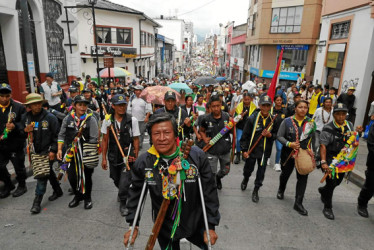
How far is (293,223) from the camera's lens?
4.10m

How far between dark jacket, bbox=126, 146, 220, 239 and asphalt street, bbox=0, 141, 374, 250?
1.32 m

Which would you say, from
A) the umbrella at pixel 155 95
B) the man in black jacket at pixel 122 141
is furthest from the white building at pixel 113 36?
the man in black jacket at pixel 122 141

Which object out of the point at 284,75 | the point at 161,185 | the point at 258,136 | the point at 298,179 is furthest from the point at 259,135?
the point at 284,75

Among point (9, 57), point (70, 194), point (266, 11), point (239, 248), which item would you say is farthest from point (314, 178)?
point (266, 11)

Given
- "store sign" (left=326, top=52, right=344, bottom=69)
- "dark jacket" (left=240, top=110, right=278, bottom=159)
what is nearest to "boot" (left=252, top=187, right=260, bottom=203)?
"dark jacket" (left=240, top=110, right=278, bottom=159)

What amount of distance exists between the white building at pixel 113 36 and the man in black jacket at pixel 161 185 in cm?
2229

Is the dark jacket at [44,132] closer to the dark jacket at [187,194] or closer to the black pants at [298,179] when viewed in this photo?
the dark jacket at [187,194]

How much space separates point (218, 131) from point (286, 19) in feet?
81.5

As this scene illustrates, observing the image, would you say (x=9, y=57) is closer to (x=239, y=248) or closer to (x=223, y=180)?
(x=223, y=180)

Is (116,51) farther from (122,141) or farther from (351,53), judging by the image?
(122,141)

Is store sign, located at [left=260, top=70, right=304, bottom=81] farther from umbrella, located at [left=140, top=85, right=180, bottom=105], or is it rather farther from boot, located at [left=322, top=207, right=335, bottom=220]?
boot, located at [left=322, top=207, right=335, bottom=220]

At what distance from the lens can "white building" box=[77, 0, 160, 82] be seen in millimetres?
23594

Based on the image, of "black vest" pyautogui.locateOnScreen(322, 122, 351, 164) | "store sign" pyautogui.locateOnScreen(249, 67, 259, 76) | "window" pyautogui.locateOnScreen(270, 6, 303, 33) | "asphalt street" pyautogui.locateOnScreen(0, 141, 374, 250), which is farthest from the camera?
"store sign" pyautogui.locateOnScreen(249, 67, 259, 76)

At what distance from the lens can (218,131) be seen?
462 cm
